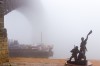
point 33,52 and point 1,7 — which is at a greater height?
point 1,7

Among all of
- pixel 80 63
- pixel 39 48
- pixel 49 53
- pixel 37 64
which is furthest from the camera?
pixel 39 48

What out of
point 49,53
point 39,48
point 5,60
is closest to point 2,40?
point 5,60

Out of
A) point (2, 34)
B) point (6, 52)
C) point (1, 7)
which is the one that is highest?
point (1, 7)

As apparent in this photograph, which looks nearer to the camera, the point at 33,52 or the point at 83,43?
the point at 83,43

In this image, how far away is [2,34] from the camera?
2553 millimetres

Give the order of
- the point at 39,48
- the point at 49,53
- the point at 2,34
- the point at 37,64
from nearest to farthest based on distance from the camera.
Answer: the point at 2,34 < the point at 37,64 < the point at 49,53 < the point at 39,48

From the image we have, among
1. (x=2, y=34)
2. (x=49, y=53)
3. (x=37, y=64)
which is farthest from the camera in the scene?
(x=49, y=53)

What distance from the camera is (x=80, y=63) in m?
2.40

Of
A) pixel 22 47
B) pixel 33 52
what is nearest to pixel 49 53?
pixel 33 52

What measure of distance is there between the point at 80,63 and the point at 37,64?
0.60 metres

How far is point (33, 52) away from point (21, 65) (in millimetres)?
3660

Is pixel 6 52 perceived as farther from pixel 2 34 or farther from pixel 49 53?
pixel 49 53

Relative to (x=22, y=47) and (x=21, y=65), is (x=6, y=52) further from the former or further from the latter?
(x=22, y=47)

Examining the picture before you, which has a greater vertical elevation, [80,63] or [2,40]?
[2,40]
